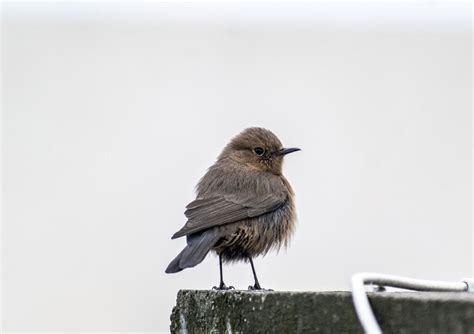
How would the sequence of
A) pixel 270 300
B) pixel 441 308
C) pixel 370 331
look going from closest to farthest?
pixel 370 331, pixel 441 308, pixel 270 300

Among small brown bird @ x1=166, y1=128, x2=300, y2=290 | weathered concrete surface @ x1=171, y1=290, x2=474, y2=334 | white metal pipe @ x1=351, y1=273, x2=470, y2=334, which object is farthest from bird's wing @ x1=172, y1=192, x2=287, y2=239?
white metal pipe @ x1=351, y1=273, x2=470, y2=334

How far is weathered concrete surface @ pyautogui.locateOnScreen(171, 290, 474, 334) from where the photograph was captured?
2.26m

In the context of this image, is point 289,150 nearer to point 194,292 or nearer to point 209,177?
point 209,177

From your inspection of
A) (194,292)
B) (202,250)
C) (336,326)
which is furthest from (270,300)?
(202,250)

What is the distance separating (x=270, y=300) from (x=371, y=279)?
0.48 m

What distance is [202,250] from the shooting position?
5.89 meters

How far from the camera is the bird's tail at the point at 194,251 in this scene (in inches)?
218

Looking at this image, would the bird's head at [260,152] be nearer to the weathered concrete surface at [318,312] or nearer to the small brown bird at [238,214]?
the small brown bird at [238,214]

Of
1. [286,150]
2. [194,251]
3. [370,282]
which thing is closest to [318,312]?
[370,282]

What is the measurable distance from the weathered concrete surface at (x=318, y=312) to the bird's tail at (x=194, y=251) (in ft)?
7.06

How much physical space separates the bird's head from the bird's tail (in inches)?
62.8

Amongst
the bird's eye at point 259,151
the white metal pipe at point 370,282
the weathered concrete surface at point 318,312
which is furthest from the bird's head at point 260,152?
the white metal pipe at point 370,282

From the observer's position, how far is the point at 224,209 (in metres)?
6.53

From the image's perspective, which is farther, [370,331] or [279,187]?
[279,187]
